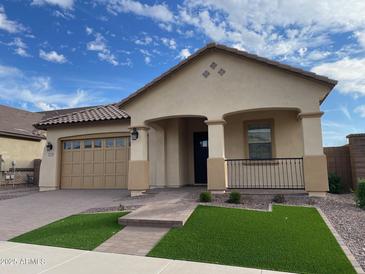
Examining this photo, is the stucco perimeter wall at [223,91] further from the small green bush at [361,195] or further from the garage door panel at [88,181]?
the garage door panel at [88,181]

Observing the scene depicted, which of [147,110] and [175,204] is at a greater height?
[147,110]

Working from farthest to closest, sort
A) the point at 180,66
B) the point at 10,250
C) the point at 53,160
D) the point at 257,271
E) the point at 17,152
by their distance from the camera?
the point at 17,152
the point at 53,160
the point at 180,66
the point at 10,250
the point at 257,271

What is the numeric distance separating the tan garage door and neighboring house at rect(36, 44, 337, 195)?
0.17 ft

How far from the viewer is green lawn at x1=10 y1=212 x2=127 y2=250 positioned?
600 centimetres

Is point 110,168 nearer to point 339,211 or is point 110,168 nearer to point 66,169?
point 66,169

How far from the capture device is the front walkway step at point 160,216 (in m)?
6.68

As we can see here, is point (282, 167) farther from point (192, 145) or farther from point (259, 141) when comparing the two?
point (192, 145)

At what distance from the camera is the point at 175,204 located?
28.8 ft

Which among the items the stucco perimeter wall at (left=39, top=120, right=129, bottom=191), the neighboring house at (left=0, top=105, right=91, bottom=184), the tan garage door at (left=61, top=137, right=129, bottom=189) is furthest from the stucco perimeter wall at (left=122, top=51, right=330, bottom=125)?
the neighboring house at (left=0, top=105, right=91, bottom=184)

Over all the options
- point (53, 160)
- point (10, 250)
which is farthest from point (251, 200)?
point (53, 160)

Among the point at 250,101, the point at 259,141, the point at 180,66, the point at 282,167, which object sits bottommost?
the point at 282,167

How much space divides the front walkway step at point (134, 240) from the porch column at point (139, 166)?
4724mm

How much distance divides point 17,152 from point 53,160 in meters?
5.62

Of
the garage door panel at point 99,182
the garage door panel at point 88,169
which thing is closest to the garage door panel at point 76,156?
the garage door panel at point 88,169
